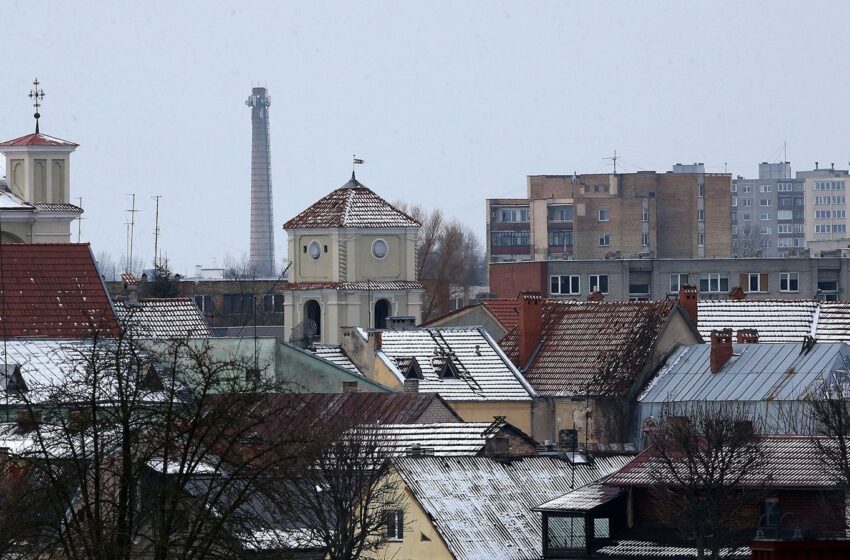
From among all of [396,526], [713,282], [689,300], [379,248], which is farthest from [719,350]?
[713,282]

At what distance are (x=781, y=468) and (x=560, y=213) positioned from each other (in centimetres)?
11632

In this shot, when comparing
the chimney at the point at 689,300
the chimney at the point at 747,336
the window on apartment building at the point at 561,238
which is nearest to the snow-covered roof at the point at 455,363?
the chimney at the point at 747,336

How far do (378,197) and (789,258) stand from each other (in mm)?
34739

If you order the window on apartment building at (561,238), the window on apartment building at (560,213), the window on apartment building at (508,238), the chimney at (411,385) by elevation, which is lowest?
the chimney at (411,385)

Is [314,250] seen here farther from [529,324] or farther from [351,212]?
[529,324]

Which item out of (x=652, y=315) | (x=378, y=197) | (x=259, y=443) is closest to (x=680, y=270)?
(x=378, y=197)

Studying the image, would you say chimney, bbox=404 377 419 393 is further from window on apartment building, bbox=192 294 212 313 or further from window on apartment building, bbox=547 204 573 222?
window on apartment building, bbox=547 204 573 222

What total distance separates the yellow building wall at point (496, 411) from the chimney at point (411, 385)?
3.21 feet

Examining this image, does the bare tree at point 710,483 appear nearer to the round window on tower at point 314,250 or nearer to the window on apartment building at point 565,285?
the round window on tower at point 314,250

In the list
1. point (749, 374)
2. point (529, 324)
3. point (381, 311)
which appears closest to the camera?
point (749, 374)

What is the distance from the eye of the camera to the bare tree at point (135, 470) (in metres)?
25.3

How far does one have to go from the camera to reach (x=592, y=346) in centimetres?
7394

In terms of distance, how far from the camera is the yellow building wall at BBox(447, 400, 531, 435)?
227ft

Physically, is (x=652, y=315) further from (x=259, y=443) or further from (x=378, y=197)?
(x=259, y=443)
